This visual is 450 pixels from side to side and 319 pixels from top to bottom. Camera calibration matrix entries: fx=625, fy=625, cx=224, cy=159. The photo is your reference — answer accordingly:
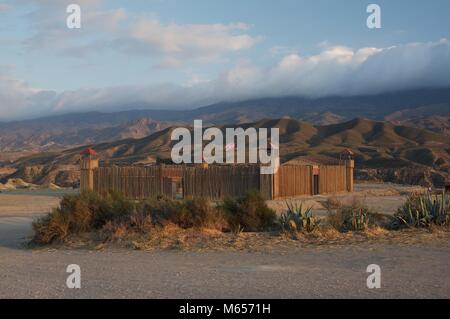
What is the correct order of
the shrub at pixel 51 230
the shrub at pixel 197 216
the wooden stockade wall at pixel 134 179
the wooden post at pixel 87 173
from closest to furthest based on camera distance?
the shrub at pixel 51 230 → the shrub at pixel 197 216 → the wooden stockade wall at pixel 134 179 → the wooden post at pixel 87 173

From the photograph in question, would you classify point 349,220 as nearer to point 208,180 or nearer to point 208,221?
point 208,221

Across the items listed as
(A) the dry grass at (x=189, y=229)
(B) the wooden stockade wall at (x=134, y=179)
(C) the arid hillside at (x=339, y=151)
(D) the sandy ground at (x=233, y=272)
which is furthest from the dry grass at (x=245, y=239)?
(C) the arid hillside at (x=339, y=151)

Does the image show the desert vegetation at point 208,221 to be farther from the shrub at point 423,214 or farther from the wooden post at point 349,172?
the wooden post at point 349,172

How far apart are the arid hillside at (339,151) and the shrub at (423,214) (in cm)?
4471

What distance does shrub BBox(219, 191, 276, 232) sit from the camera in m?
16.2

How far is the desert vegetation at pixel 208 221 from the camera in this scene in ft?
47.5

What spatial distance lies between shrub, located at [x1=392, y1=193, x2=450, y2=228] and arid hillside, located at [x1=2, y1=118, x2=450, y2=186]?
147 feet

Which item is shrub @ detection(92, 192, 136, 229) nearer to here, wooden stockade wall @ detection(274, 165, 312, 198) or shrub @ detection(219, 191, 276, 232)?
shrub @ detection(219, 191, 276, 232)

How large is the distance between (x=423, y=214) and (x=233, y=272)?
7561mm

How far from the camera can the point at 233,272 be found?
1035cm

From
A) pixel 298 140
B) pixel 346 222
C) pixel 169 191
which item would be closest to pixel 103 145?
pixel 298 140

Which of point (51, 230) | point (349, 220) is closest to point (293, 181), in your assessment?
point (349, 220)
